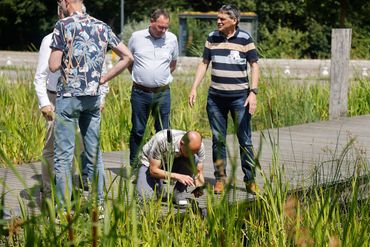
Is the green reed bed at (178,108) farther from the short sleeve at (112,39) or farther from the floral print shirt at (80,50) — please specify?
the floral print shirt at (80,50)

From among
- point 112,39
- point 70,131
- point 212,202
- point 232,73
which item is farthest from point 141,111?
point 212,202

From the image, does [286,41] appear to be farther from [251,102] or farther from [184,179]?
[184,179]

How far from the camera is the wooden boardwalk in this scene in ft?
21.2

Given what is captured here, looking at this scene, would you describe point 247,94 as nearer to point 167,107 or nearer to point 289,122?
point 167,107

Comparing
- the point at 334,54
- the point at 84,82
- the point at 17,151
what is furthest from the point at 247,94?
the point at 334,54

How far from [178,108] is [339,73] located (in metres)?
2.48

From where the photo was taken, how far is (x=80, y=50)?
5746 mm

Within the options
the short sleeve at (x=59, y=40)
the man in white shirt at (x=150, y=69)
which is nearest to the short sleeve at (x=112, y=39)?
the short sleeve at (x=59, y=40)

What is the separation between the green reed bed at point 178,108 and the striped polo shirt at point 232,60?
1.20 metres

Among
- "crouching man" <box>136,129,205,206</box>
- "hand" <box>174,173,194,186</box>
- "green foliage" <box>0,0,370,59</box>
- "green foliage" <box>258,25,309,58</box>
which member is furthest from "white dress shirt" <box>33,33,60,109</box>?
"green foliage" <box>258,25,309,58</box>

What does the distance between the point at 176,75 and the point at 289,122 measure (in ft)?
9.78

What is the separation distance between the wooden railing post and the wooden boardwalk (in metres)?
0.32

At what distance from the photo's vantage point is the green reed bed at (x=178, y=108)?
29.9ft

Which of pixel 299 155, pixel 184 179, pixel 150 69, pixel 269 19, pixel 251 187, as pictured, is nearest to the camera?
pixel 251 187
